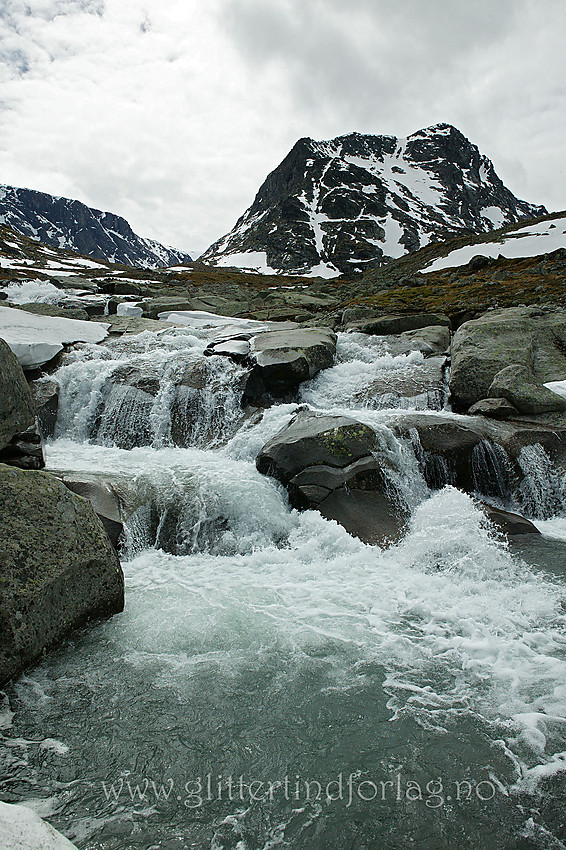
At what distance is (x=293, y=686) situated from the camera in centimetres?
585

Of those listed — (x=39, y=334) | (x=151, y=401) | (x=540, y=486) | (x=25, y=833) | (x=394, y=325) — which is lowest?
(x=25, y=833)

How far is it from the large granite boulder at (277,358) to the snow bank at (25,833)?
609 inches

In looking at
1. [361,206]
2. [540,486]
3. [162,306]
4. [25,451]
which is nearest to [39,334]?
[25,451]

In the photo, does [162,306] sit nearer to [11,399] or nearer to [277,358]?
[277,358]

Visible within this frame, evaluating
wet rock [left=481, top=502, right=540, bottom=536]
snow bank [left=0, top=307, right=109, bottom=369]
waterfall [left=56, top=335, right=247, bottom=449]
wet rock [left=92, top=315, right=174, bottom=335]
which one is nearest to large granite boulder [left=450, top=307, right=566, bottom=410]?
wet rock [left=481, top=502, right=540, bottom=536]

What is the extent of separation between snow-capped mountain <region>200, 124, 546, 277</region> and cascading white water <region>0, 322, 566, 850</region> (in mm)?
119363

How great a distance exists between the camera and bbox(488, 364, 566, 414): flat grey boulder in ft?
46.7

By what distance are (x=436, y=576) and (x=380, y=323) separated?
59.7 ft

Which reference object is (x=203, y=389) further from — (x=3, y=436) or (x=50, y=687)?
(x=50, y=687)

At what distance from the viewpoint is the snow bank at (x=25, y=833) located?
2.87 metres

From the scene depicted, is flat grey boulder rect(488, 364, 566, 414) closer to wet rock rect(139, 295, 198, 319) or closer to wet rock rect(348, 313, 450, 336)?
wet rock rect(348, 313, 450, 336)

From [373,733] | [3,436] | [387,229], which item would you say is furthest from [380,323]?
[387,229]

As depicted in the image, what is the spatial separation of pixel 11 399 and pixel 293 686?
307 inches

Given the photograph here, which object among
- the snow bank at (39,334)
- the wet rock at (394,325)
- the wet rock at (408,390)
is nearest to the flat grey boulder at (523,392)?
the wet rock at (408,390)
